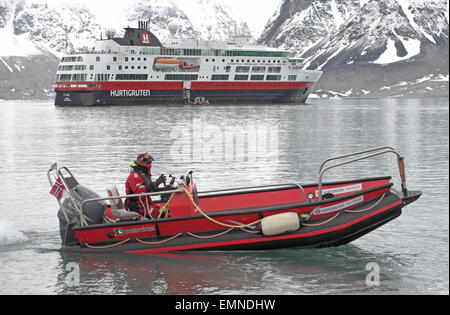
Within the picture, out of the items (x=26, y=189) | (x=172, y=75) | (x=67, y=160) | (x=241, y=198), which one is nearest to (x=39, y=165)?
(x=67, y=160)

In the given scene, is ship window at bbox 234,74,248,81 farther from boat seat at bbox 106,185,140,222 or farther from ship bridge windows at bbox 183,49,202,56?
boat seat at bbox 106,185,140,222

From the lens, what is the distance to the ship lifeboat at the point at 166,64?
8962cm

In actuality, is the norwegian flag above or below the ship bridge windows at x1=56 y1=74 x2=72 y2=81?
below

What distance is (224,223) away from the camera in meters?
12.2

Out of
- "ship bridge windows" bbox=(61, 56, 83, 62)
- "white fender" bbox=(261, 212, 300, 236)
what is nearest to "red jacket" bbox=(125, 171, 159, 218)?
"white fender" bbox=(261, 212, 300, 236)

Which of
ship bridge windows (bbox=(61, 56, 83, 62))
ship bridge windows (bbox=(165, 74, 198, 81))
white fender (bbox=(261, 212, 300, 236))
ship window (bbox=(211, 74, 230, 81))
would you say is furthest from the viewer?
ship window (bbox=(211, 74, 230, 81))

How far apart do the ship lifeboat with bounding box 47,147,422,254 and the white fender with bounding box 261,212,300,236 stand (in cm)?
2

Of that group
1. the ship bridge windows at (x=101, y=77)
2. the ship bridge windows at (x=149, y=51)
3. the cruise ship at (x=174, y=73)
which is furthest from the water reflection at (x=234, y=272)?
the ship bridge windows at (x=149, y=51)

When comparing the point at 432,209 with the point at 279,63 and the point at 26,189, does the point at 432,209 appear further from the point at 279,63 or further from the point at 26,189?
the point at 279,63

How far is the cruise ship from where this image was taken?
88312 mm

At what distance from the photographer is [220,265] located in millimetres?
11906
